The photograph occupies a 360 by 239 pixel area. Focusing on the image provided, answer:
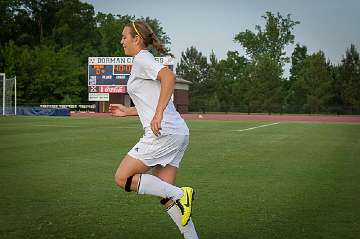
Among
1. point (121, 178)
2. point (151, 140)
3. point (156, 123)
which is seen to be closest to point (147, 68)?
point (156, 123)

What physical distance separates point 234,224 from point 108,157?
8.22m

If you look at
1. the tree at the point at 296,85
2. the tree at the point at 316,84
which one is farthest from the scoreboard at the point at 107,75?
the tree at the point at 316,84

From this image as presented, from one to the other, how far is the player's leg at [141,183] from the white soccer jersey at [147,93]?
328 millimetres

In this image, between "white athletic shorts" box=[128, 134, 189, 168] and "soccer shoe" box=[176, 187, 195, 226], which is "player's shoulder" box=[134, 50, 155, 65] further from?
"soccer shoe" box=[176, 187, 195, 226]

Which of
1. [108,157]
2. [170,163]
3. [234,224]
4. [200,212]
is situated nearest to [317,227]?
[234,224]

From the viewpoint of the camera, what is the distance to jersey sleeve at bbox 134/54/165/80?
15.8 feet

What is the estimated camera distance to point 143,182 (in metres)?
4.89

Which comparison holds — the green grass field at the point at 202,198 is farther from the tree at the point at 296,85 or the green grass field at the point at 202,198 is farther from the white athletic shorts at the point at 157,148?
the tree at the point at 296,85

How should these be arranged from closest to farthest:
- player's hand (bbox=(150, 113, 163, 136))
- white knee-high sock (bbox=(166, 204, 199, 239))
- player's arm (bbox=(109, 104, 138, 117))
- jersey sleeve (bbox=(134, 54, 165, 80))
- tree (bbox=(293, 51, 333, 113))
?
player's hand (bbox=(150, 113, 163, 136)), jersey sleeve (bbox=(134, 54, 165, 80)), white knee-high sock (bbox=(166, 204, 199, 239)), player's arm (bbox=(109, 104, 138, 117)), tree (bbox=(293, 51, 333, 113))

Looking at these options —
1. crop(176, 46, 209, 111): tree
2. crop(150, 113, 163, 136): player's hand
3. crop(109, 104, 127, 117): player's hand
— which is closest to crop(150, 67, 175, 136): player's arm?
crop(150, 113, 163, 136): player's hand

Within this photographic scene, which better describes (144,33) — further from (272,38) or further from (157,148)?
(272,38)

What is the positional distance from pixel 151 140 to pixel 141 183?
14.7 inches

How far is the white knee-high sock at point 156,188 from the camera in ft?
16.0

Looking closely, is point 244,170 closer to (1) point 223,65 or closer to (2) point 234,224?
(2) point 234,224
